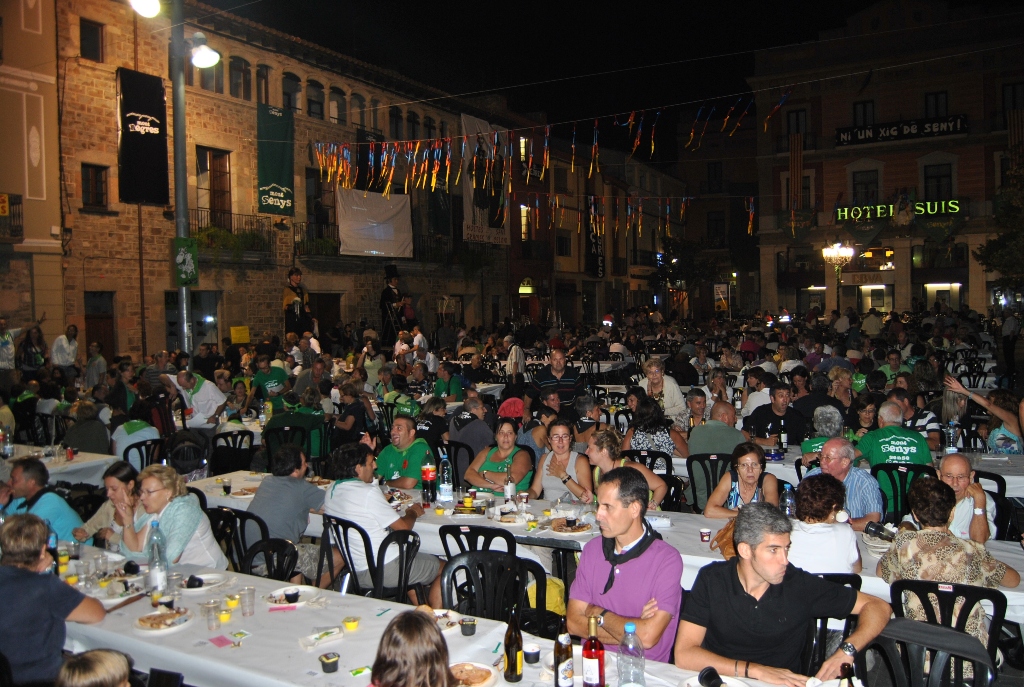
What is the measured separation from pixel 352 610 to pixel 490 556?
75cm

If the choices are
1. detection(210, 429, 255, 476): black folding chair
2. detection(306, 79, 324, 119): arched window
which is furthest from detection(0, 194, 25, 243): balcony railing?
detection(210, 429, 255, 476): black folding chair

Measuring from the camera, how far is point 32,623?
3553mm

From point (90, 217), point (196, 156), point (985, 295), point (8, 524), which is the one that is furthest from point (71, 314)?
point (985, 295)

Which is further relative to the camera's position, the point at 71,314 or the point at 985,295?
the point at 985,295

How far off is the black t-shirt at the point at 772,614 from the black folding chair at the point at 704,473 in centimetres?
326

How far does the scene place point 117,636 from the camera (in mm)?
3744

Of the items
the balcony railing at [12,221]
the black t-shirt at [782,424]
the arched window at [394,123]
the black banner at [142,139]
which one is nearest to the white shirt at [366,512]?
the black t-shirt at [782,424]

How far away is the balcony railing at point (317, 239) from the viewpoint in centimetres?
2219

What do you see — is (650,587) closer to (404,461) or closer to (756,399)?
(404,461)

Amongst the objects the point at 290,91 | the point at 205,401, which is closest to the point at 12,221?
the point at 205,401

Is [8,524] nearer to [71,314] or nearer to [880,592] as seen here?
[880,592]

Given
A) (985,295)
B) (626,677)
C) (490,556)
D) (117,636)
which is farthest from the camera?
(985,295)

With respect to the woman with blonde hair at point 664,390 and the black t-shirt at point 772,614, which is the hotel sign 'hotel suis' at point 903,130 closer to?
the woman with blonde hair at point 664,390

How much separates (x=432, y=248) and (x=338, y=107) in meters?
5.66
